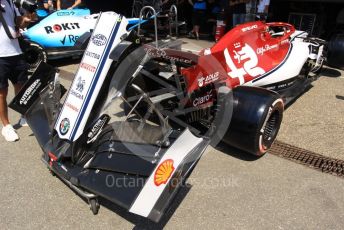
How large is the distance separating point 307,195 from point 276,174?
375 mm

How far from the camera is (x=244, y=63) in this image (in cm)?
405

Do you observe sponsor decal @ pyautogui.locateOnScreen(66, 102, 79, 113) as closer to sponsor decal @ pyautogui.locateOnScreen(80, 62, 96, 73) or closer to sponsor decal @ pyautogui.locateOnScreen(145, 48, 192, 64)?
sponsor decal @ pyautogui.locateOnScreen(80, 62, 96, 73)

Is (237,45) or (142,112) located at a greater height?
(237,45)

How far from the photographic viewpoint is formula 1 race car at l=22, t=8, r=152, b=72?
6.40 meters

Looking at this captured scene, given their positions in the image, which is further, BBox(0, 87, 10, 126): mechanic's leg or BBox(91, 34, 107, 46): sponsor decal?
BBox(0, 87, 10, 126): mechanic's leg

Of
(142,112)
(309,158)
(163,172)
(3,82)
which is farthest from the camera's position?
(142,112)

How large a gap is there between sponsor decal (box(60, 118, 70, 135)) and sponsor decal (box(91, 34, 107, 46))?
2.36ft

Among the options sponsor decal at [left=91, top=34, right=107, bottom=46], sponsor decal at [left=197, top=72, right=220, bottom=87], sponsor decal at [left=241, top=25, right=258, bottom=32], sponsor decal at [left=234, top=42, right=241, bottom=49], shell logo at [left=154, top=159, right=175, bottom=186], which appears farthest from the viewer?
sponsor decal at [left=241, top=25, right=258, bottom=32]

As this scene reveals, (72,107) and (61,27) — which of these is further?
(61,27)

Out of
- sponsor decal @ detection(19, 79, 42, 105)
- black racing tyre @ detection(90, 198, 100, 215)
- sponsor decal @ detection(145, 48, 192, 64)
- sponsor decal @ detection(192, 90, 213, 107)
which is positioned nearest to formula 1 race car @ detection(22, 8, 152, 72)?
sponsor decal @ detection(19, 79, 42, 105)

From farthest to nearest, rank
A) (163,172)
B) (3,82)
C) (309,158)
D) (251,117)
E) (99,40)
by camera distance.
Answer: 1. (3,82)
2. (309,158)
3. (251,117)
4. (99,40)
5. (163,172)

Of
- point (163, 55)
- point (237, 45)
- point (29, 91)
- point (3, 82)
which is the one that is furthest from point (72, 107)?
point (237, 45)

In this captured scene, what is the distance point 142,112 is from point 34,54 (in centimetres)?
368

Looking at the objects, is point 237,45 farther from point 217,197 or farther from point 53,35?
point 53,35
